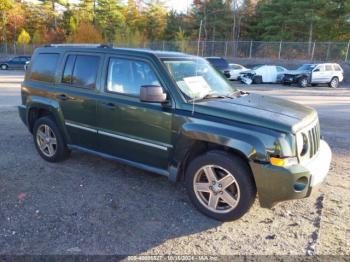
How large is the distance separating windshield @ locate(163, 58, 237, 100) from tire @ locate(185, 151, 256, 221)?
84 centimetres

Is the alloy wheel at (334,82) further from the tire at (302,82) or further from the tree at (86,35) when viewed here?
the tree at (86,35)

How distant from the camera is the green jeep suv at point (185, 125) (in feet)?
10.8

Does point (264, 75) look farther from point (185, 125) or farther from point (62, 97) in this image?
point (185, 125)

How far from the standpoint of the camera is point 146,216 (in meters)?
3.75

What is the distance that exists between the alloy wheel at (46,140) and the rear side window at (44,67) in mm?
808

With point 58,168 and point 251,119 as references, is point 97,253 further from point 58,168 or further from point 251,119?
point 58,168

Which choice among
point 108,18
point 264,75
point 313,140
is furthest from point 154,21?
point 313,140

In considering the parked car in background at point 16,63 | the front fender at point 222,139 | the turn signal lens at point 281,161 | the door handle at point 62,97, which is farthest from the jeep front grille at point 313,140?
the parked car in background at point 16,63

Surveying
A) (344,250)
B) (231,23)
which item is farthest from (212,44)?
(344,250)

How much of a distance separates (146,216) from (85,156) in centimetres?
239

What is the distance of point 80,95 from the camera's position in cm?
464

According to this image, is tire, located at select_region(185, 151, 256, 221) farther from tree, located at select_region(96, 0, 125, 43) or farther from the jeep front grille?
tree, located at select_region(96, 0, 125, 43)

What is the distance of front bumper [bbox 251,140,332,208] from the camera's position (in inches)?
126

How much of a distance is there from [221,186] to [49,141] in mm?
3168
